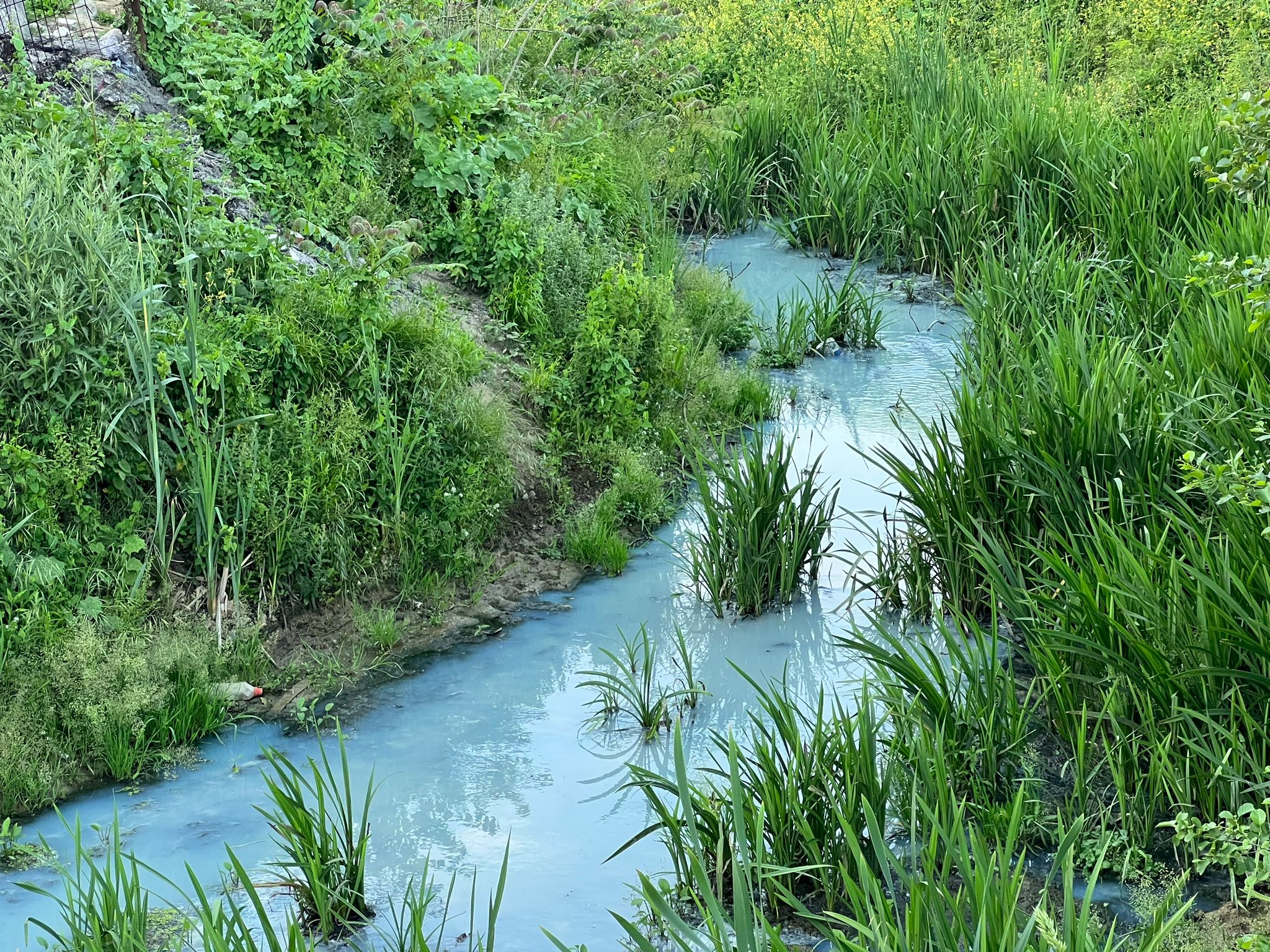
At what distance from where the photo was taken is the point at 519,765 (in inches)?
158

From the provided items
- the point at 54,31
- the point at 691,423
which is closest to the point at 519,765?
the point at 691,423

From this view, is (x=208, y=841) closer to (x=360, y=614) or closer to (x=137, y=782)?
(x=137, y=782)

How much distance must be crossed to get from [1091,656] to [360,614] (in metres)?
2.67

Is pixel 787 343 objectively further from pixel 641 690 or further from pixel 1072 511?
pixel 641 690

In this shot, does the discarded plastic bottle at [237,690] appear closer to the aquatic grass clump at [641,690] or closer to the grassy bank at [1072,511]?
the aquatic grass clump at [641,690]

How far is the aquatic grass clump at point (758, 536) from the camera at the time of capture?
Answer: 15.5 feet

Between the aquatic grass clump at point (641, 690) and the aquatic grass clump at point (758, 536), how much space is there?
38cm

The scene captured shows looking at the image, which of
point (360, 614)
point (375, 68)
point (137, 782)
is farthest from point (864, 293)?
point (137, 782)

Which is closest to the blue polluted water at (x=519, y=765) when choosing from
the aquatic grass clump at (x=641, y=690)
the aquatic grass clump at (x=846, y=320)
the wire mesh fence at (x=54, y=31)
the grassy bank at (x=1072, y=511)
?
the aquatic grass clump at (x=641, y=690)

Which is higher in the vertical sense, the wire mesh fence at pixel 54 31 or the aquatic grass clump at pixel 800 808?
the wire mesh fence at pixel 54 31

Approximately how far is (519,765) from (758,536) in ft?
4.34

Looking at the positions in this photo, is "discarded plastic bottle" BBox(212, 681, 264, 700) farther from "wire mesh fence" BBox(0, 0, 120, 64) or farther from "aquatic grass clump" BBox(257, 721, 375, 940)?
"wire mesh fence" BBox(0, 0, 120, 64)

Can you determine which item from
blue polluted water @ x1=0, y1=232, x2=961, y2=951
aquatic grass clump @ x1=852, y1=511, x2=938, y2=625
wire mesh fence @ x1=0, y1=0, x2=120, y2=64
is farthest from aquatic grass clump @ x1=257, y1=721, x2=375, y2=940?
wire mesh fence @ x1=0, y1=0, x2=120, y2=64

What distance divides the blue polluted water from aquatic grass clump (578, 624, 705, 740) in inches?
2.5
